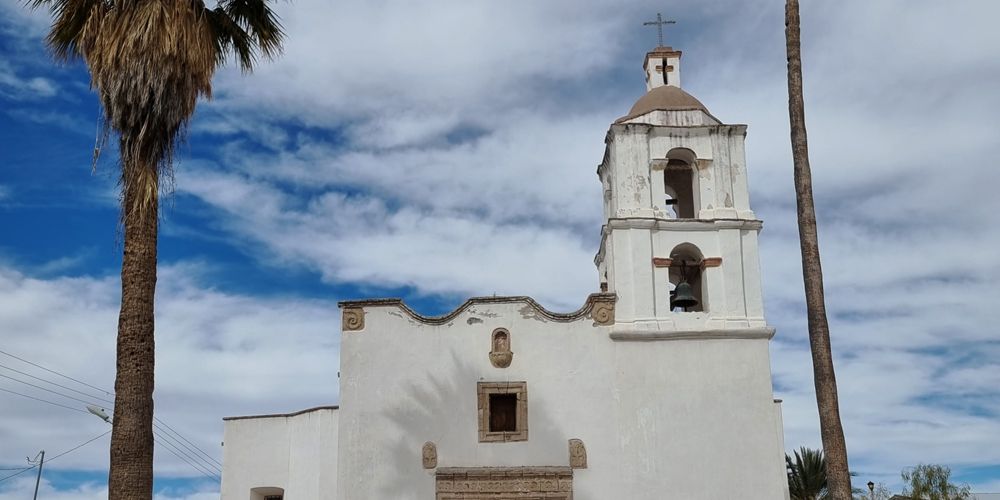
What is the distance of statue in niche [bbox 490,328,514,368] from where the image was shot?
1811cm

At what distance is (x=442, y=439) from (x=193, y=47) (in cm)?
880

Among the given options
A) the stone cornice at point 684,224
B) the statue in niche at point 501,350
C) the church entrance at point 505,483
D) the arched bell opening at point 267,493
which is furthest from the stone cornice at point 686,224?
the arched bell opening at point 267,493

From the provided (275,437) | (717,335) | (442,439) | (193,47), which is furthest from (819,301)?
(275,437)

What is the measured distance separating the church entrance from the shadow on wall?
21cm

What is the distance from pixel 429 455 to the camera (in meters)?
17.6

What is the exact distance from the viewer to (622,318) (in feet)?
59.6

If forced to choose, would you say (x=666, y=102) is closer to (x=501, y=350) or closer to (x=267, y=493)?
(x=501, y=350)

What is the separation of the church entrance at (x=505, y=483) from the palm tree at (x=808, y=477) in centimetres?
1068

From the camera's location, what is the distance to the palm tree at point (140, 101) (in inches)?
417

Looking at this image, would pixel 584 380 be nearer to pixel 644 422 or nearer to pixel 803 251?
pixel 644 422

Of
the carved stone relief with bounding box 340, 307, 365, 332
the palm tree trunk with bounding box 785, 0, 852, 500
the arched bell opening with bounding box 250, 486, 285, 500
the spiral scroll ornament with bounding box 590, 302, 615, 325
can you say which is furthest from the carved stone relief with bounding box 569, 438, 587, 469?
the arched bell opening with bounding box 250, 486, 285, 500

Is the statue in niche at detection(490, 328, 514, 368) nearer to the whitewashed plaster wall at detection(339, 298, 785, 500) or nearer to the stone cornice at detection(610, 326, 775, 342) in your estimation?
the whitewashed plaster wall at detection(339, 298, 785, 500)

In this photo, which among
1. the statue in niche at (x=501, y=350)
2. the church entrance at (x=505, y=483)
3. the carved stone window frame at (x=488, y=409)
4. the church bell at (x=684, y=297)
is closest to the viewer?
the church entrance at (x=505, y=483)

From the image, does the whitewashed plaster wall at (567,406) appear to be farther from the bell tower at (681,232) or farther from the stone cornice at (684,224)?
the stone cornice at (684,224)
